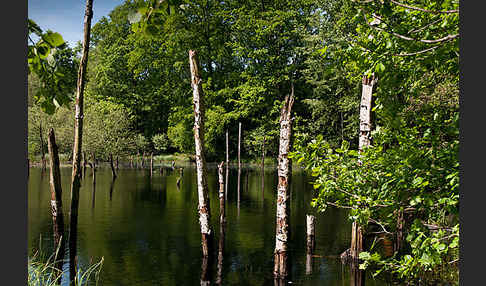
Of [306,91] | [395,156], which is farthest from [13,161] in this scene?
[306,91]

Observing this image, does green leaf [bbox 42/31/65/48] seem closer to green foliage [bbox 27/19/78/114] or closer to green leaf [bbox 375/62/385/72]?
green foliage [bbox 27/19/78/114]

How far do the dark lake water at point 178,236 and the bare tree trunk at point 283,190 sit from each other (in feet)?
2.67

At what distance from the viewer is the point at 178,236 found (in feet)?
42.2

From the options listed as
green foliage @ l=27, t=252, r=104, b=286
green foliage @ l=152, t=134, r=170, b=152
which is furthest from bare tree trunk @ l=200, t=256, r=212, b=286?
green foliage @ l=152, t=134, r=170, b=152

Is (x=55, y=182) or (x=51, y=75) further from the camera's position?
(x=55, y=182)

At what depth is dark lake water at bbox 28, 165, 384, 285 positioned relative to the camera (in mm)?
9320

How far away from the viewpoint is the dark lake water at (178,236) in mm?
9320

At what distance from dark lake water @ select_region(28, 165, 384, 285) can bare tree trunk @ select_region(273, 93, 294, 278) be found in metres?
0.81

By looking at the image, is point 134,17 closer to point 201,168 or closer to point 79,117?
point 79,117

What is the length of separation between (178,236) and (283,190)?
564 centimetres

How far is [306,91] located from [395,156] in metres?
32.9

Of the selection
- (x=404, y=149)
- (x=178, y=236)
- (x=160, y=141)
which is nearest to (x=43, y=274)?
(x=178, y=236)

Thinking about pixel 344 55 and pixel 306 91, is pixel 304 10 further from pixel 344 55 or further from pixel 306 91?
pixel 344 55

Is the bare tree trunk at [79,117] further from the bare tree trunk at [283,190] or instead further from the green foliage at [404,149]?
the green foliage at [404,149]
